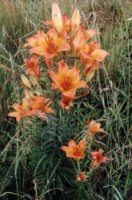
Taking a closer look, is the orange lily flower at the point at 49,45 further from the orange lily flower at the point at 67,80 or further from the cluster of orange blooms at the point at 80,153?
the cluster of orange blooms at the point at 80,153

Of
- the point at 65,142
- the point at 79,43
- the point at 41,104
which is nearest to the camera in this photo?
the point at 79,43

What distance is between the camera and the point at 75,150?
6.24 ft

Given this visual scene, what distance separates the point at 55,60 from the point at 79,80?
13 centimetres

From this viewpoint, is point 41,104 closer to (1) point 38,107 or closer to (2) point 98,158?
(1) point 38,107

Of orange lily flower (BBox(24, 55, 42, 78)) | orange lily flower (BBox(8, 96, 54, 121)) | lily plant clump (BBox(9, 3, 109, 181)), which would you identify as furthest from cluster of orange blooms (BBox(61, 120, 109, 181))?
orange lily flower (BBox(24, 55, 42, 78))

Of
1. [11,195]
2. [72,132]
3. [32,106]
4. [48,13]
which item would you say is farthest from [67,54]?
[48,13]

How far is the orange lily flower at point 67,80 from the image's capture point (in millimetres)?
1770

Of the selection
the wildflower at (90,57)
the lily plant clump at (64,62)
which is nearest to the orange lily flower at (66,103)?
the lily plant clump at (64,62)

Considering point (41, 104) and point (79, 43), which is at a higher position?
point (79, 43)

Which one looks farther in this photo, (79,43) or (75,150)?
(75,150)

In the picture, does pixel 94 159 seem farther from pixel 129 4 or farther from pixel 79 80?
pixel 129 4

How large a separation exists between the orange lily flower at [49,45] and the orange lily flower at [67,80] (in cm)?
5

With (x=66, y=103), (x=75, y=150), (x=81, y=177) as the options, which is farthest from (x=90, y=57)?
(x=81, y=177)

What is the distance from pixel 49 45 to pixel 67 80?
14cm
